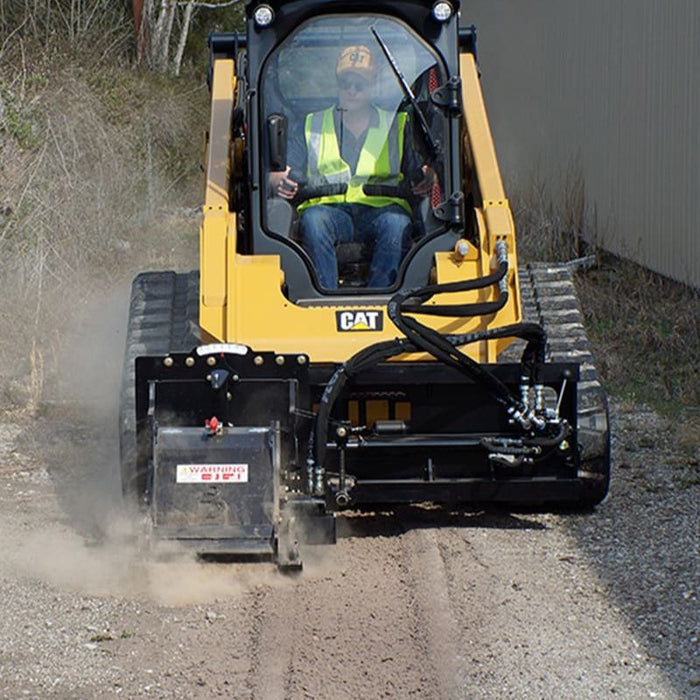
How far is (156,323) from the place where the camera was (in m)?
8.32

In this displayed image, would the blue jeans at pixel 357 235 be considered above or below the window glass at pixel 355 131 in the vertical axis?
below

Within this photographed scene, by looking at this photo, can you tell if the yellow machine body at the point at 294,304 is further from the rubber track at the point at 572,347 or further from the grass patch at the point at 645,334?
the grass patch at the point at 645,334

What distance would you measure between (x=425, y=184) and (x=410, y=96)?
477 mm

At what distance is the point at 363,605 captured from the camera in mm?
6234

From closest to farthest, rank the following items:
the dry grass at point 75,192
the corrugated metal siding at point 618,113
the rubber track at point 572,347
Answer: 1. the rubber track at point 572,347
2. the dry grass at point 75,192
3. the corrugated metal siding at point 618,113

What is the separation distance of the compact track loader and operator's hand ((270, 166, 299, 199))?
30 millimetres

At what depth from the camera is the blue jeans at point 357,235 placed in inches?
304

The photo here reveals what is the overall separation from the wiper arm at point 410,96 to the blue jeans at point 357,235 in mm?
388

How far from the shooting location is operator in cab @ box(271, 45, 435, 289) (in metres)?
7.85

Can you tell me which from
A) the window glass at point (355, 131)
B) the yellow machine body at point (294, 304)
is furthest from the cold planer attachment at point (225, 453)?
the window glass at point (355, 131)

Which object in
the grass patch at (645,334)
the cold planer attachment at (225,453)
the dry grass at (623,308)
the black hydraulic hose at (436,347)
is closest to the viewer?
the cold planer attachment at (225,453)

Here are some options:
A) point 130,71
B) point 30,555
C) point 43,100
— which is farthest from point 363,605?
point 130,71

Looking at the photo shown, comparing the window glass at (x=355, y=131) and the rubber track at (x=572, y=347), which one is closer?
the rubber track at (x=572, y=347)

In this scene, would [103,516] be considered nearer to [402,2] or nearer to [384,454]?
[384,454]
